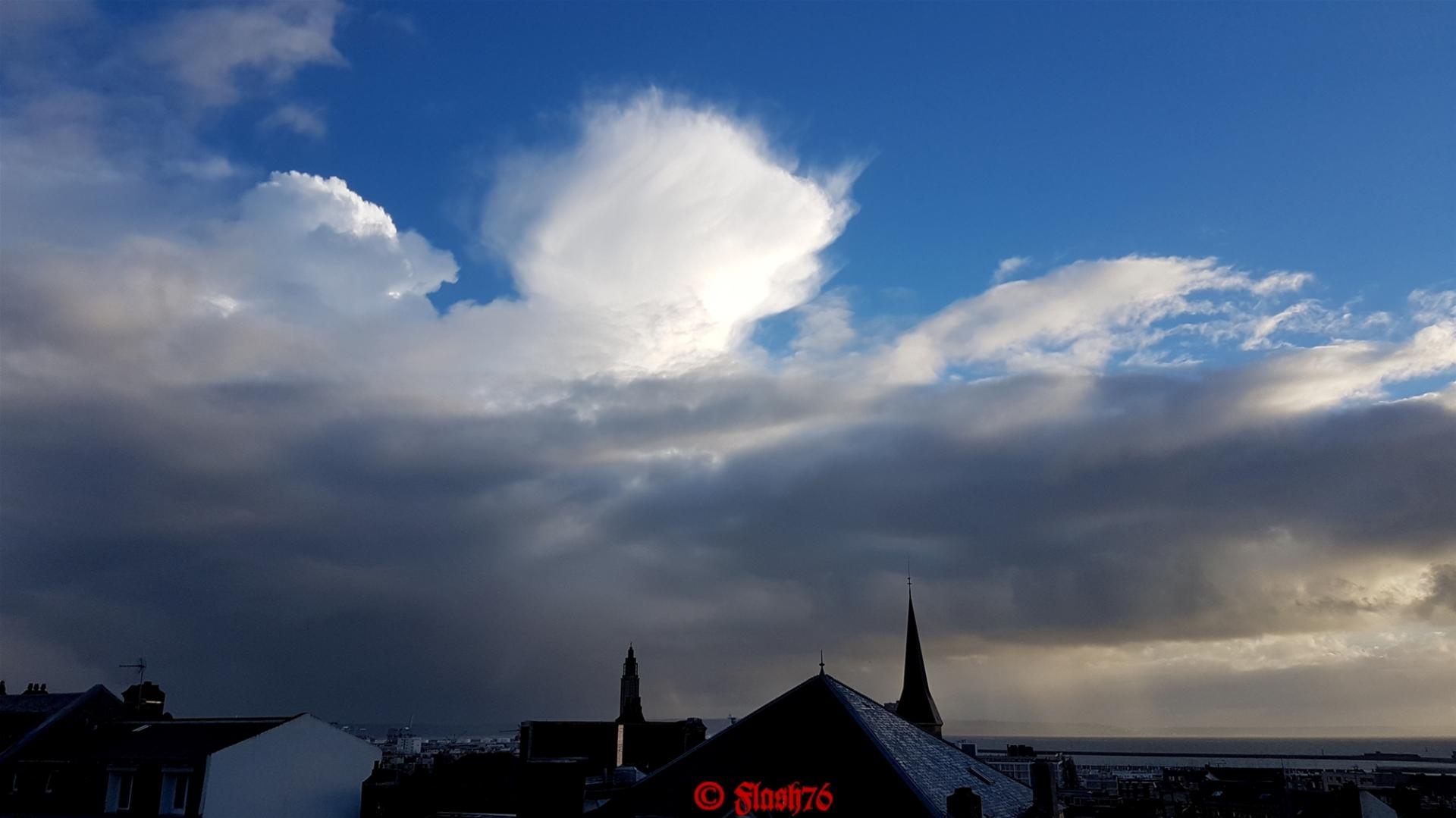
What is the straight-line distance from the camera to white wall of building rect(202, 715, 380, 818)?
174 ft

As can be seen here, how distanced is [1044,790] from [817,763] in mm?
15381

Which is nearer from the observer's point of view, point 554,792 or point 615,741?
point 554,792

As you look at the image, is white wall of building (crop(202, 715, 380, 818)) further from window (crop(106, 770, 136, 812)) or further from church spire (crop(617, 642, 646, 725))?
church spire (crop(617, 642, 646, 725))

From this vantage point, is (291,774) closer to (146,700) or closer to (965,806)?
(146,700)

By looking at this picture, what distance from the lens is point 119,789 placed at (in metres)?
54.6

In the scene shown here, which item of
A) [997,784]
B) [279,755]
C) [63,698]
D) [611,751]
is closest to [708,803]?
[997,784]

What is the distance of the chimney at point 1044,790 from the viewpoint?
2023 inches

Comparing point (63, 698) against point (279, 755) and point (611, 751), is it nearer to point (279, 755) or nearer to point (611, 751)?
point (279, 755)

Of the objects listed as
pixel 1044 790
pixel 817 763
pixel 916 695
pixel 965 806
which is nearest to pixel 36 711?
pixel 817 763

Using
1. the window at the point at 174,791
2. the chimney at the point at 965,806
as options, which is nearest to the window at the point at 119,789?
the window at the point at 174,791

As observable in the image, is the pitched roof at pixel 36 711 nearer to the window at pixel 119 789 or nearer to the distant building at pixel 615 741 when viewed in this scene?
the window at pixel 119 789

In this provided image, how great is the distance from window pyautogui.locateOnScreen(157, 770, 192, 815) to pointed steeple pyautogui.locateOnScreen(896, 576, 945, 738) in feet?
255

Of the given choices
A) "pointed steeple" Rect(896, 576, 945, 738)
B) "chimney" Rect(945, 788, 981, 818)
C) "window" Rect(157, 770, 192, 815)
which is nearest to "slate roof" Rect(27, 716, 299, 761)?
"window" Rect(157, 770, 192, 815)

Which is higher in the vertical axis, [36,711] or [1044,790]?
[36,711]
